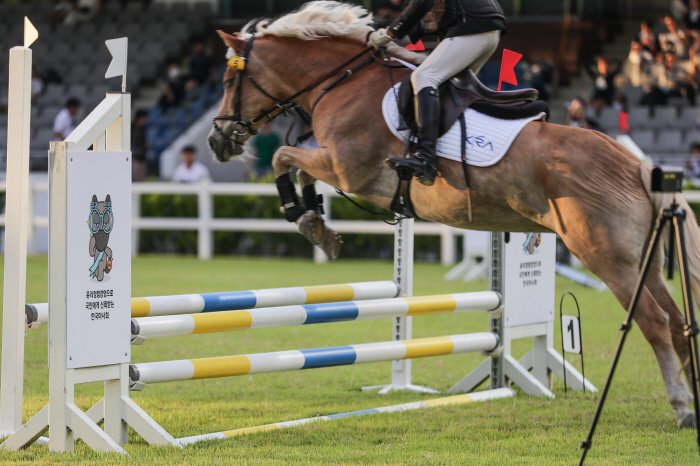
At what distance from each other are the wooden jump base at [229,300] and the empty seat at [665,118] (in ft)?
38.2

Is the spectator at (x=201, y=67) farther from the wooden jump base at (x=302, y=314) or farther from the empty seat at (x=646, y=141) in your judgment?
the wooden jump base at (x=302, y=314)

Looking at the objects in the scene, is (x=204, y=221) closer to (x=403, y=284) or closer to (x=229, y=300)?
(x=403, y=284)

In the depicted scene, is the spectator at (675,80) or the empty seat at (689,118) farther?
the spectator at (675,80)

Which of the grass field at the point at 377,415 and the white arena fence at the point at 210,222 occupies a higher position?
the white arena fence at the point at 210,222

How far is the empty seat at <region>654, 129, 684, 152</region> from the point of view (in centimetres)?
1455

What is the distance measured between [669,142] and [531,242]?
10.0m

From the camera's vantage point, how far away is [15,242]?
4.09 meters

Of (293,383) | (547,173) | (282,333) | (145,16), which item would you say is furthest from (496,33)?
(145,16)

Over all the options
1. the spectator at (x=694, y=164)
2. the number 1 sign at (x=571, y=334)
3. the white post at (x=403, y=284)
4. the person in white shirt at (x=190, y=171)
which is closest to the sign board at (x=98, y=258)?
the white post at (x=403, y=284)

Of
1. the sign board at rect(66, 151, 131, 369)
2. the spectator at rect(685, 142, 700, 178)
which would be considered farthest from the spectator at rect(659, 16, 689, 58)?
the sign board at rect(66, 151, 131, 369)

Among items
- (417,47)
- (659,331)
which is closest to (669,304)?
(659,331)

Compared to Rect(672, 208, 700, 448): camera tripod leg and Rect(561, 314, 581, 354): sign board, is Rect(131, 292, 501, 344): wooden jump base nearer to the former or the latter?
Rect(561, 314, 581, 354): sign board

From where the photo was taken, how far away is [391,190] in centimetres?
444

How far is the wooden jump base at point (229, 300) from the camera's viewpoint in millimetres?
4254
